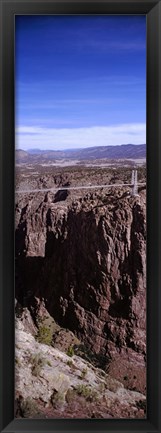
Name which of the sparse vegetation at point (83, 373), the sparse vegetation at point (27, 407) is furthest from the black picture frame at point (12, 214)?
the sparse vegetation at point (83, 373)

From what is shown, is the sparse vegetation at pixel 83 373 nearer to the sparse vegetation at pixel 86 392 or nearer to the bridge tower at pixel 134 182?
the sparse vegetation at pixel 86 392

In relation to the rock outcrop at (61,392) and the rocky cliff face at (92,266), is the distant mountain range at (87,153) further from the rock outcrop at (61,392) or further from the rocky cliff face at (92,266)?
the rock outcrop at (61,392)

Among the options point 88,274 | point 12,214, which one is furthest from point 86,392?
point 12,214

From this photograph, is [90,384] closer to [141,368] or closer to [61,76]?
[141,368]

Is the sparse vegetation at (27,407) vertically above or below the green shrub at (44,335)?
below

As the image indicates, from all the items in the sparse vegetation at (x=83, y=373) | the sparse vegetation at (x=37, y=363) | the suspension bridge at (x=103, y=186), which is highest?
the suspension bridge at (x=103, y=186)

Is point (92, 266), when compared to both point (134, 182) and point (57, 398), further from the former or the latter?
point (57, 398)
